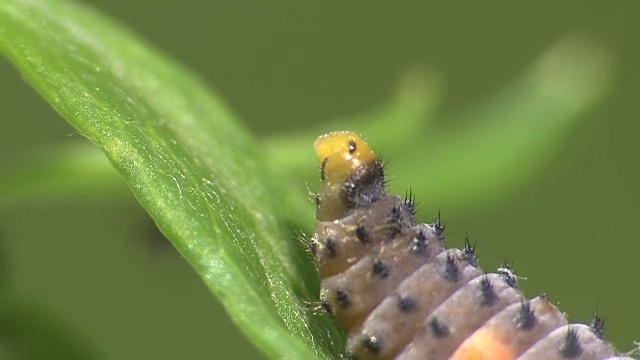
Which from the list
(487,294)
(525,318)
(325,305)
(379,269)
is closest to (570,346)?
(525,318)

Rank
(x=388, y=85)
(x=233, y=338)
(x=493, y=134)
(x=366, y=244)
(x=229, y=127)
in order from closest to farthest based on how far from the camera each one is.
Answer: (x=366, y=244) < (x=229, y=127) < (x=233, y=338) < (x=493, y=134) < (x=388, y=85)

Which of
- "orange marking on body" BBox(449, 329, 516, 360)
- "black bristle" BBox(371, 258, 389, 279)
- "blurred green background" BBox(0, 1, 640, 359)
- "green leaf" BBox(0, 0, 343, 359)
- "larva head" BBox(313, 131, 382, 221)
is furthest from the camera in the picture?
"blurred green background" BBox(0, 1, 640, 359)

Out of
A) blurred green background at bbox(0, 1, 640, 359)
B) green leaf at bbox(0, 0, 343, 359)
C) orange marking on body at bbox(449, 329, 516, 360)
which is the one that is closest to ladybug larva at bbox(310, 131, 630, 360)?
orange marking on body at bbox(449, 329, 516, 360)

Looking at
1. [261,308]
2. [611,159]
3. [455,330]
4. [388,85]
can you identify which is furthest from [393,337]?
[388,85]

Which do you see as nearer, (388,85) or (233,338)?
(233,338)

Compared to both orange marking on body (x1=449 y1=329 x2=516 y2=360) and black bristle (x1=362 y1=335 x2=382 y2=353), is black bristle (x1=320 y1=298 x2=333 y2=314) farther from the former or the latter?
orange marking on body (x1=449 y1=329 x2=516 y2=360)

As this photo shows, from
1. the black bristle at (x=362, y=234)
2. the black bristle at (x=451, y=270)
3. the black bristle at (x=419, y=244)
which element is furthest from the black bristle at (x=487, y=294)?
the black bristle at (x=362, y=234)

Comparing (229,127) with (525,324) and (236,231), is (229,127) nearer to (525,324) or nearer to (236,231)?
(236,231)
